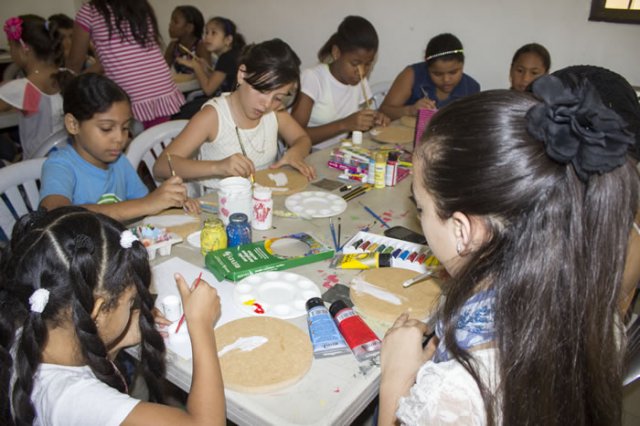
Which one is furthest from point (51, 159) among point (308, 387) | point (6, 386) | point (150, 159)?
point (308, 387)

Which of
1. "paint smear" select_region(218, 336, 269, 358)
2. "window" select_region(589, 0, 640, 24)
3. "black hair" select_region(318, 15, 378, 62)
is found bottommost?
"paint smear" select_region(218, 336, 269, 358)

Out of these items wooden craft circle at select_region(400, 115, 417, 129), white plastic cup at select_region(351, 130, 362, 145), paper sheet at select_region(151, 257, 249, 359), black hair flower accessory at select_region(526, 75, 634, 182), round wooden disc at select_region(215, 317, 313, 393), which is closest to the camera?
black hair flower accessory at select_region(526, 75, 634, 182)

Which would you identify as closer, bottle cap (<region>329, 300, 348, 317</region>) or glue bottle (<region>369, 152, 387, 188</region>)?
bottle cap (<region>329, 300, 348, 317</region>)

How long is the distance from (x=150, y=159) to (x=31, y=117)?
3.20 ft

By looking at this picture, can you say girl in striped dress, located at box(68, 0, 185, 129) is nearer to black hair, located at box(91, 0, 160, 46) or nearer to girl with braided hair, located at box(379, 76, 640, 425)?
black hair, located at box(91, 0, 160, 46)

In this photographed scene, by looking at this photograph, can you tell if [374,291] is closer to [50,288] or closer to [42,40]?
[50,288]

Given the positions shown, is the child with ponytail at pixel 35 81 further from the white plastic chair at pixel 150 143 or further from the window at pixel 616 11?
the window at pixel 616 11

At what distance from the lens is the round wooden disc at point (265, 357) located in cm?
84

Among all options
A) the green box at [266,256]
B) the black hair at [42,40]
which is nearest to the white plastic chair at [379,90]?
the black hair at [42,40]

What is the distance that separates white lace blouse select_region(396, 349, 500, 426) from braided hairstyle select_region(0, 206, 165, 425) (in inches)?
22.0

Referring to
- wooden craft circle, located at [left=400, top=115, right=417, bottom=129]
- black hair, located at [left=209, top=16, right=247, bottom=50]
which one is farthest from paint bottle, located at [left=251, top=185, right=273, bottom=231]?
black hair, located at [left=209, top=16, right=247, bottom=50]

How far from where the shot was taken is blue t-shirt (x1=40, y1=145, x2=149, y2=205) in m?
1.48

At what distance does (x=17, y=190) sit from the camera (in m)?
1.56

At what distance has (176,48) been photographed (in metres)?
4.08
